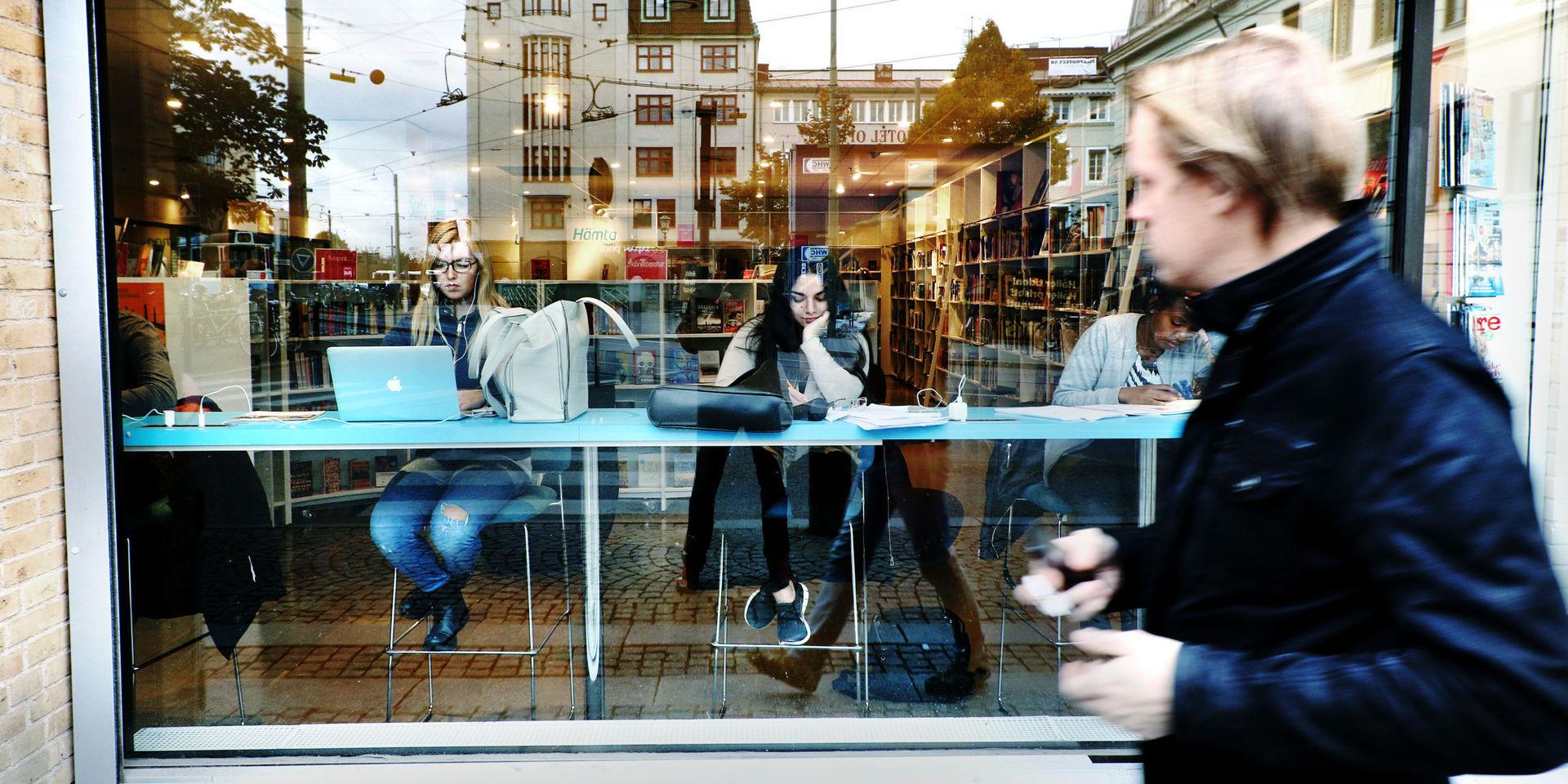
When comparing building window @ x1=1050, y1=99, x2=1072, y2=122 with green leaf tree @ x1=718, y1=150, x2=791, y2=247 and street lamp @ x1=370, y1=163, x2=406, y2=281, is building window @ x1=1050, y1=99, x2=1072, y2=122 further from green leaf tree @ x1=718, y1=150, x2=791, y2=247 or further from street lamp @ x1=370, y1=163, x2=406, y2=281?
street lamp @ x1=370, y1=163, x2=406, y2=281

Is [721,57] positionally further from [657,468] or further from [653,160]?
[657,468]

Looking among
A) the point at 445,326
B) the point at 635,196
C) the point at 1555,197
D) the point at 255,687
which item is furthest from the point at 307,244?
the point at 1555,197

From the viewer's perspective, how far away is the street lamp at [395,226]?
6220 mm

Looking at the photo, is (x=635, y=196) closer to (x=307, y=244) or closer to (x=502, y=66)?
(x=502, y=66)

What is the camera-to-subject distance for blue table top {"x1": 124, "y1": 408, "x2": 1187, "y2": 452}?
2.67 metres

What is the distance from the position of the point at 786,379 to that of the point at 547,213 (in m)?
7.25

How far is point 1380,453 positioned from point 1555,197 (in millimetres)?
2571

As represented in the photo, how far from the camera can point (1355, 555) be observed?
659mm

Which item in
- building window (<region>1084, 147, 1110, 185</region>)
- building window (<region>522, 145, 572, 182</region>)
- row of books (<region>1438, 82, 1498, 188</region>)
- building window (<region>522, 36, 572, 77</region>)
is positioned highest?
building window (<region>522, 36, 572, 77</region>)

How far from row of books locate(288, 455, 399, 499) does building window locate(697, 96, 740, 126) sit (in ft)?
22.7

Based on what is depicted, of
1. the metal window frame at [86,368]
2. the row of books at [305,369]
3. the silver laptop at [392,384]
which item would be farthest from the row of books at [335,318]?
the metal window frame at [86,368]

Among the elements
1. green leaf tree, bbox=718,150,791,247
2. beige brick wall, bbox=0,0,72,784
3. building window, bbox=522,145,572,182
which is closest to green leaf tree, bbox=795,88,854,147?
green leaf tree, bbox=718,150,791,247

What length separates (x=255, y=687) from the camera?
2.94 meters

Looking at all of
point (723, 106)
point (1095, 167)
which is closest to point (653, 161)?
point (723, 106)
